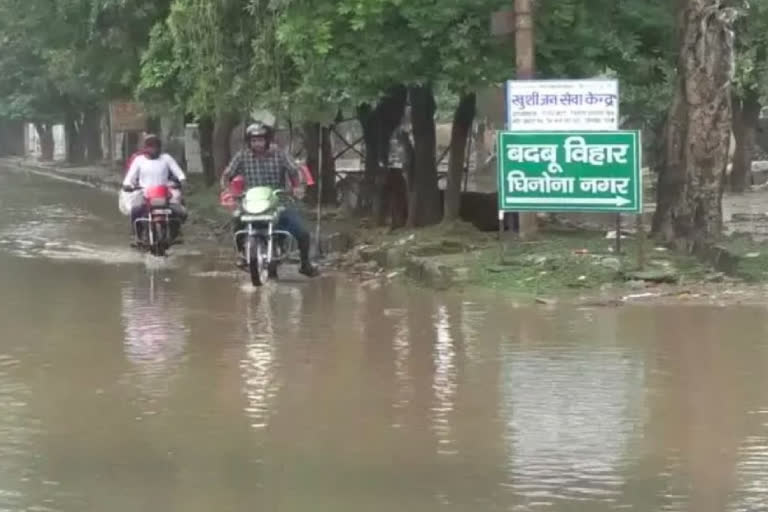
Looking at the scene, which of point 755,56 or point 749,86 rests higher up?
point 755,56

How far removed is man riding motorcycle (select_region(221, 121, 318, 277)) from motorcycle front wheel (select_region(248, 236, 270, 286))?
47 centimetres

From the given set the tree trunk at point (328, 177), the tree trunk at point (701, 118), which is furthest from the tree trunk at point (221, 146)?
the tree trunk at point (701, 118)

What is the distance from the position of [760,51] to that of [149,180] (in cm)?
1539

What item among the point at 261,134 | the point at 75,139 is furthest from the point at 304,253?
the point at 75,139

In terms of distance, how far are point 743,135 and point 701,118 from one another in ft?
64.3

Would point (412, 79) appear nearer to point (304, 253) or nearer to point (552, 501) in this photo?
point (304, 253)

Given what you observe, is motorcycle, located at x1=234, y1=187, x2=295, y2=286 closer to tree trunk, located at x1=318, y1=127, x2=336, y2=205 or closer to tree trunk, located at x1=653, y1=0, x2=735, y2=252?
tree trunk, located at x1=653, y1=0, x2=735, y2=252

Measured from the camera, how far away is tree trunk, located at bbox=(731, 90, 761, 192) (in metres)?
31.9

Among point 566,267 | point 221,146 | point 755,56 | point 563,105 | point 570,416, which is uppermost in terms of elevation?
point 755,56

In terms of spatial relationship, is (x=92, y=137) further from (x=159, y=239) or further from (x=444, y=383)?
(x=444, y=383)

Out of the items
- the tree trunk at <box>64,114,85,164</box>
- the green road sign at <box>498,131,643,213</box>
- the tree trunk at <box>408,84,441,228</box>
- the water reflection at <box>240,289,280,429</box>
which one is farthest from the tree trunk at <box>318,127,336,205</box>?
the tree trunk at <box>64,114,85,164</box>

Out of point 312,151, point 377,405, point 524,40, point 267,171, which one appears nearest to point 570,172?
point 524,40

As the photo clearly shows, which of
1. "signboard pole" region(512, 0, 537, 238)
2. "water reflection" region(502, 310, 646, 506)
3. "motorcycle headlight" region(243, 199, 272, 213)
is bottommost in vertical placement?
"water reflection" region(502, 310, 646, 506)

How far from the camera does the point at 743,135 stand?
31.8 m
